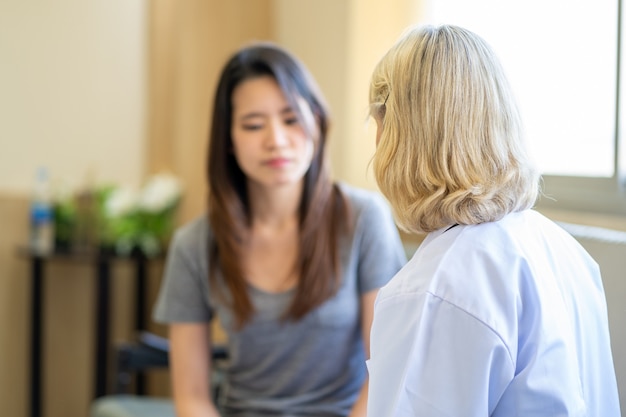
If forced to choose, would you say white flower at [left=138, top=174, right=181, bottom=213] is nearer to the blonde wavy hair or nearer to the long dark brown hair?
the long dark brown hair

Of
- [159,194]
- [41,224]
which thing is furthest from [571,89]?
[41,224]

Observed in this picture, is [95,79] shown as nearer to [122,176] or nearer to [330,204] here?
[122,176]

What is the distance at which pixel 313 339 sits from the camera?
72.3 inches

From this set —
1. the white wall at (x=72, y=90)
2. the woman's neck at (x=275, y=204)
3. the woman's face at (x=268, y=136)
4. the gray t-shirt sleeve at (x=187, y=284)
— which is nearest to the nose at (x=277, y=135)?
the woman's face at (x=268, y=136)

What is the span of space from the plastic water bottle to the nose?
181 centimetres

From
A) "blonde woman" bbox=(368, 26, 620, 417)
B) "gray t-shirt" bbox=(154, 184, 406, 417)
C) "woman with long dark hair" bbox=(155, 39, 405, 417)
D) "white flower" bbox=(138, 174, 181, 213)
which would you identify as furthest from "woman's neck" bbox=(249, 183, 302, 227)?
"white flower" bbox=(138, 174, 181, 213)

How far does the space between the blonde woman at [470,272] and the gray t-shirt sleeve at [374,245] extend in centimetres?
73

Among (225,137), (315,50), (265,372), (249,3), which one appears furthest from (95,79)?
(265,372)

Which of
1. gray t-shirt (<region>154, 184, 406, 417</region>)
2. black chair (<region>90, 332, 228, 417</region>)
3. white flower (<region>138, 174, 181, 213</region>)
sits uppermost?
white flower (<region>138, 174, 181, 213</region>)

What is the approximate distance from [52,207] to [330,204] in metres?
1.91

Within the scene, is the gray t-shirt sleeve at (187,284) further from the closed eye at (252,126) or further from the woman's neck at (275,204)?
the closed eye at (252,126)

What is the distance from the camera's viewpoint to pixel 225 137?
1.94 m

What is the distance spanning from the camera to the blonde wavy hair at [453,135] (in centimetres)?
103

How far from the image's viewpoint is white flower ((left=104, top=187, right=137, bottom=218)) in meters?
3.41
